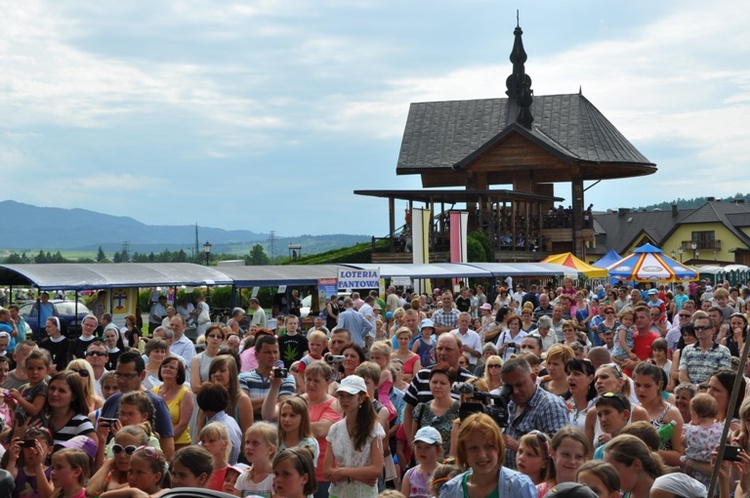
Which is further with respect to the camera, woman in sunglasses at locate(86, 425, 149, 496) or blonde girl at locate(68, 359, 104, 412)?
blonde girl at locate(68, 359, 104, 412)

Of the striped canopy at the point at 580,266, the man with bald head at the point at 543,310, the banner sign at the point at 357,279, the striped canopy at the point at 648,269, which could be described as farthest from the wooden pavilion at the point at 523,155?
the man with bald head at the point at 543,310

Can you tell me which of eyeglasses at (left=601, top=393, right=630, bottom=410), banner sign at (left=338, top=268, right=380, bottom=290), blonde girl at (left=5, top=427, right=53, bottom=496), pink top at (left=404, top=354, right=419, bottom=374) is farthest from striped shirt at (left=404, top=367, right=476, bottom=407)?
banner sign at (left=338, top=268, right=380, bottom=290)

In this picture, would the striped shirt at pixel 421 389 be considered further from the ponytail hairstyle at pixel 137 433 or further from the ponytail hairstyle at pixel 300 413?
the ponytail hairstyle at pixel 137 433

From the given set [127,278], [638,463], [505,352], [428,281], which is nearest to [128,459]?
[638,463]

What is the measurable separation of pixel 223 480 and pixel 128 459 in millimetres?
883

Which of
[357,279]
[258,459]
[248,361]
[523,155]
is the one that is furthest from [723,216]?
[258,459]

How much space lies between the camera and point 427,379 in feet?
28.1

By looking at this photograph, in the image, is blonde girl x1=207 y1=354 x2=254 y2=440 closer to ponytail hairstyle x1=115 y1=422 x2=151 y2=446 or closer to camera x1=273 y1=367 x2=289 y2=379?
camera x1=273 y1=367 x2=289 y2=379

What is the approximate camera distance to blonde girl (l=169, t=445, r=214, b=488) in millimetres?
5836

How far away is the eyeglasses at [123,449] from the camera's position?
611 cm

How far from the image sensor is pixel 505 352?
13.6 metres

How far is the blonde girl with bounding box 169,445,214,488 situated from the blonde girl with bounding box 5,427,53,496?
3.69 feet

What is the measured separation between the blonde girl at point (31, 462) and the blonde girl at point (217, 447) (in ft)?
3.33

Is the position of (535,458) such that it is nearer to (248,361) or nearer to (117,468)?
(117,468)
